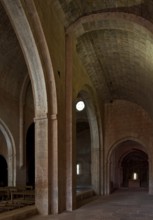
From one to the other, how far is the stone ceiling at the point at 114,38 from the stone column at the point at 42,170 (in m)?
4.48

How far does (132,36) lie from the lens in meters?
13.2

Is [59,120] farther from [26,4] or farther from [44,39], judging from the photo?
[26,4]

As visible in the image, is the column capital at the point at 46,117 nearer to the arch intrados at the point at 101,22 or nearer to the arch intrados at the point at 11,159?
the arch intrados at the point at 101,22

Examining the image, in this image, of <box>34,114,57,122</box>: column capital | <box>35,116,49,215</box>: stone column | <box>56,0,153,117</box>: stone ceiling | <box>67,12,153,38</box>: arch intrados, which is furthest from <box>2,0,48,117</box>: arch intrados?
<box>67,12,153,38</box>: arch intrados

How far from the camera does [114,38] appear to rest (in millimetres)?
14328

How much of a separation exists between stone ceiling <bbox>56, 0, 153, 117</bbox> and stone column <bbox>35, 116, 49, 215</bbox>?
4480 mm

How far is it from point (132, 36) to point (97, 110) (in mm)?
7923

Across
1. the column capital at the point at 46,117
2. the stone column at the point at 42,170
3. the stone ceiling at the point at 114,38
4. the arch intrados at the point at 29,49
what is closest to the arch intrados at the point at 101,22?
the stone ceiling at the point at 114,38

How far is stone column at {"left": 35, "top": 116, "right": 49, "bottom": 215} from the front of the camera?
11.1 m

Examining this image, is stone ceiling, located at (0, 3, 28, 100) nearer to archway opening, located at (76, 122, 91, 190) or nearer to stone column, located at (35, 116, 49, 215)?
stone column, located at (35, 116, 49, 215)

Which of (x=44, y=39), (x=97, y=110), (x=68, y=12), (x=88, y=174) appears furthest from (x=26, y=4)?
(x=88, y=174)

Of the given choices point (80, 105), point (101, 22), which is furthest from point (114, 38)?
point (80, 105)

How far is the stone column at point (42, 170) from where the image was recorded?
11.1 metres

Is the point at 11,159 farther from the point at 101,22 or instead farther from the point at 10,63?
the point at 101,22
